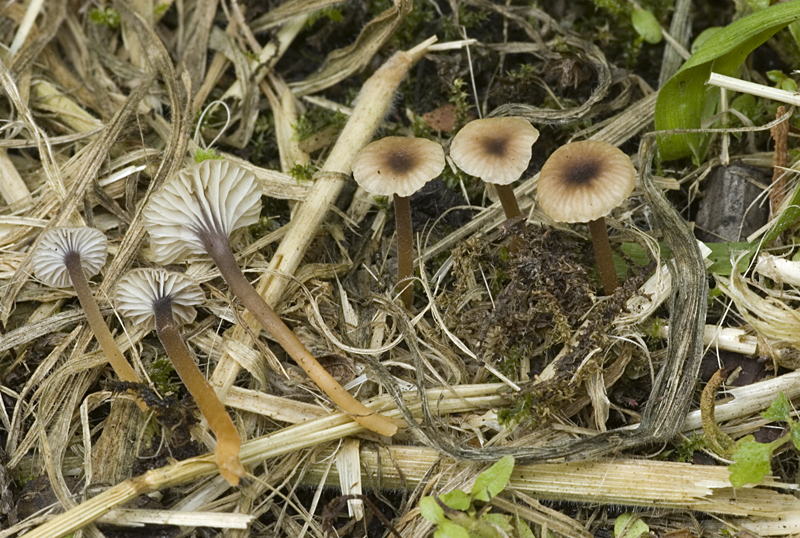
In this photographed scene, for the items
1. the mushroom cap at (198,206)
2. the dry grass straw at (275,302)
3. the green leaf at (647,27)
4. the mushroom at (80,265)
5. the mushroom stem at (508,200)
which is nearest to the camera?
the dry grass straw at (275,302)

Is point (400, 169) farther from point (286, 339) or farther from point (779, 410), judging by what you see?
point (779, 410)

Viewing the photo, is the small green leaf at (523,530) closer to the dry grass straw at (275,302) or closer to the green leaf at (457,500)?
the dry grass straw at (275,302)

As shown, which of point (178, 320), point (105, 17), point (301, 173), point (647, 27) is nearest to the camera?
point (178, 320)

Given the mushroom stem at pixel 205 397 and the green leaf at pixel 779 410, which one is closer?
the green leaf at pixel 779 410

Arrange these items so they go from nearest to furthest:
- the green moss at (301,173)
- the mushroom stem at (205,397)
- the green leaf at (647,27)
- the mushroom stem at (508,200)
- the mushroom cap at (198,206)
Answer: the mushroom stem at (205,397) → the mushroom cap at (198,206) → the mushroom stem at (508,200) → the green moss at (301,173) → the green leaf at (647,27)

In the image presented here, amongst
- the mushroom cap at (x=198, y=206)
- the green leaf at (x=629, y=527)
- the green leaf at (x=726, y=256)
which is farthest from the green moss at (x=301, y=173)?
the green leaf at (x=629, y=527)

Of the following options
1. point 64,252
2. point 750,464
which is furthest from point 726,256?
point 64,252

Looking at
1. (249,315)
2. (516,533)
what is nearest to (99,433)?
(249,315)
